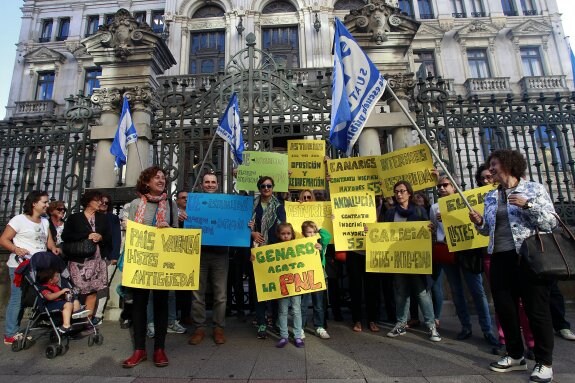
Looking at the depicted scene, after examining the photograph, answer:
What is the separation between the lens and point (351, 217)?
18.7ft

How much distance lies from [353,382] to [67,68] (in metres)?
30.9

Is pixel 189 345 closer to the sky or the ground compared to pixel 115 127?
closer to the ground

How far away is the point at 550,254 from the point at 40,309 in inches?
238

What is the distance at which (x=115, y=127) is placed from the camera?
304 inches

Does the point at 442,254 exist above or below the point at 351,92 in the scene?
below

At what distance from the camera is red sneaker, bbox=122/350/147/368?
3.83 metres

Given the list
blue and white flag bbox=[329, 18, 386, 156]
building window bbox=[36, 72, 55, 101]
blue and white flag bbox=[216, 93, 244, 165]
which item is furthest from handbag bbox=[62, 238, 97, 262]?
building window bbox=[36, 72, 55, 101]

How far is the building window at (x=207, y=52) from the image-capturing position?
22.8 metres

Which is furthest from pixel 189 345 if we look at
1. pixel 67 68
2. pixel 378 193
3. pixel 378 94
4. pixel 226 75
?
pixel 67 68

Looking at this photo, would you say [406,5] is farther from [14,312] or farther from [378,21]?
[14,312]

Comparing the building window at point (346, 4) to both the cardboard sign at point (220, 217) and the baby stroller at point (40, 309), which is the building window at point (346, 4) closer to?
the cardboard sign at point (220, 217)

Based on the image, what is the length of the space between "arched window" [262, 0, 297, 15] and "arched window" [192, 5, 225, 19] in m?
3.07

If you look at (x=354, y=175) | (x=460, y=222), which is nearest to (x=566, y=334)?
(x=460, y=222)

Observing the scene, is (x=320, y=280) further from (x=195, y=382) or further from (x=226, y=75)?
(x=226, y=75)
